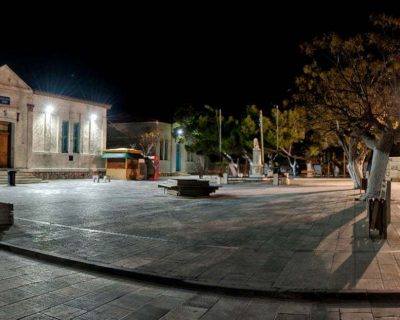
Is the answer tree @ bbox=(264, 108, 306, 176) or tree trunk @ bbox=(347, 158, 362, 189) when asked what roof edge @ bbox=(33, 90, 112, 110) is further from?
tree trunk @ bbox=(347, 158, 362, 189)

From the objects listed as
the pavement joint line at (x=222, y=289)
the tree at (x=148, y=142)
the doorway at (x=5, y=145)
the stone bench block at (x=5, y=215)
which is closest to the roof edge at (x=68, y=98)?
the doorway at (x=5, y=145)

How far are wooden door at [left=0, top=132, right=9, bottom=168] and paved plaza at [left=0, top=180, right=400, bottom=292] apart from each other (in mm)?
17682

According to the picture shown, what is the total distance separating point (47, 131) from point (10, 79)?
5206 mm

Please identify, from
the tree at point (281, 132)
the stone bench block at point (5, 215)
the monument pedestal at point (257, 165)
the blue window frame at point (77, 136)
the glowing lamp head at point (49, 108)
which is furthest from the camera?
the tree at point (281, 132)

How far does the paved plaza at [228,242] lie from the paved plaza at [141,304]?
32 centimetres

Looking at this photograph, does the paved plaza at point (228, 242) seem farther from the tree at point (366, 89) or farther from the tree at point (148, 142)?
the tree at point (148, 142)

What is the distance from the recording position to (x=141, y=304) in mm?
6070

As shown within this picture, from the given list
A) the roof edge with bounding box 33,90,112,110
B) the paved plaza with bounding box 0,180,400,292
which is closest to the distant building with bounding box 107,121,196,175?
the roof edge with bounding box 33,90,112,110

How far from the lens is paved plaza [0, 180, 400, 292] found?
23.2ft

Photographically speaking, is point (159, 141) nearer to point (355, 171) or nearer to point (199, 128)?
point (199, 128)

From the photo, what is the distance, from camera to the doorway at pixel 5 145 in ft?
107

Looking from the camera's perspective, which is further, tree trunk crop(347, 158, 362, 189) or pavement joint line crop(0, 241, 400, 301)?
tree trunk crop(347, 158, 362, 189)

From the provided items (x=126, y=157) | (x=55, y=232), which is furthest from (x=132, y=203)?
(x=126, y=157)

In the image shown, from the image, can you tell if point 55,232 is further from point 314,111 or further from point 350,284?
point 314,111
